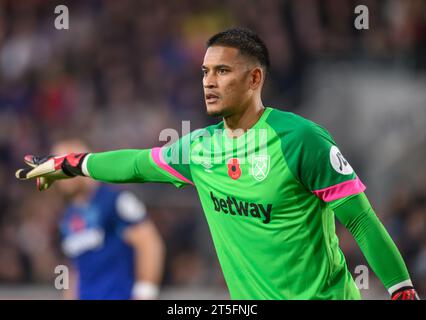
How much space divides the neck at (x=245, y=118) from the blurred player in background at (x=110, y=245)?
285cm

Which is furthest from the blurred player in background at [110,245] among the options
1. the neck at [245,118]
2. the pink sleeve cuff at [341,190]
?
the pink sleeve cuff at [341,190]

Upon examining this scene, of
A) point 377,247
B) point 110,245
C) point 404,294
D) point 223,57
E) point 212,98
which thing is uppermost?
point 223,57

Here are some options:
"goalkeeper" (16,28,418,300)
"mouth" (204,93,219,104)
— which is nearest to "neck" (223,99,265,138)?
"goalkeeper" (16,28,418,300)

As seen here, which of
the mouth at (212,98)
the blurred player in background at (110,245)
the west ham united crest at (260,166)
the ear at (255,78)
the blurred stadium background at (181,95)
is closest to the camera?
the west ham united crest at (260,166)

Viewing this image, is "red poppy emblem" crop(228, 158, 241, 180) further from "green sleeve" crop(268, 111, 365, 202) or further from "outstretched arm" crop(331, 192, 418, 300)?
"outstretched arm" crop(331, 192, 418, 300)

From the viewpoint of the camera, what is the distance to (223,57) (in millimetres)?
4527

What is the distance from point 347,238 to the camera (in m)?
9.82

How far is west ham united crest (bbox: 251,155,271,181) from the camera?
4383mm

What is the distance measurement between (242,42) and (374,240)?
124 centimetres

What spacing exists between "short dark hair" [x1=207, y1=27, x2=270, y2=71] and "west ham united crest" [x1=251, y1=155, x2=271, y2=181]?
1.85 ft

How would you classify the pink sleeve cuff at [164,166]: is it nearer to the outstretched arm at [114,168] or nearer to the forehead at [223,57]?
the outstretched arm at [114,168]

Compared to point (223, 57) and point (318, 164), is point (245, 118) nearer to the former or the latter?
point (223, 57)

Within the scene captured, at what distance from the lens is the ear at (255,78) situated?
4.61m

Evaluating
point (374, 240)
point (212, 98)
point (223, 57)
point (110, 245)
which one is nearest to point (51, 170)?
point (212, 98)
